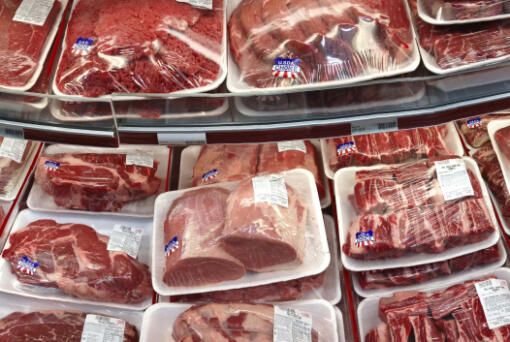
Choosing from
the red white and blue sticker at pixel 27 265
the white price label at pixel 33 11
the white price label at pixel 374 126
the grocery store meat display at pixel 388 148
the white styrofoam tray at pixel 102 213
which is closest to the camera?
the white price label at pixel 374 126

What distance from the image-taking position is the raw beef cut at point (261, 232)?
236 centimetres

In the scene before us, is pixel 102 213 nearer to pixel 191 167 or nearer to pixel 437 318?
pixel 191 167

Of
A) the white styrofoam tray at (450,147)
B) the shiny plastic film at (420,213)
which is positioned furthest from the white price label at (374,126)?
the white styrofoam tray at (450,147)

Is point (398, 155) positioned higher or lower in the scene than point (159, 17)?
lower

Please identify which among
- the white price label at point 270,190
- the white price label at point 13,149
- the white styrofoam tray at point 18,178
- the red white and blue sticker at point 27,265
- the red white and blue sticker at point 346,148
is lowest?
the red white and blue sticker at point 27,265

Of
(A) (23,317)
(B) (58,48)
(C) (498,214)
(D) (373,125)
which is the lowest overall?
(A) (23,317)

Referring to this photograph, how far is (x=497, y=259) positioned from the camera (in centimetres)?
265

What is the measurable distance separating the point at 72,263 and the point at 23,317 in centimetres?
34

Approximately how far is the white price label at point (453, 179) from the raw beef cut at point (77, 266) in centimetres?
158

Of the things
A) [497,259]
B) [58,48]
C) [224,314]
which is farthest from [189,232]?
[497,259]

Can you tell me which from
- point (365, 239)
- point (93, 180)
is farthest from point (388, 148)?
point (93, 180)

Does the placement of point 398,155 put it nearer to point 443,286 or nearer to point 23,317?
point 443,286

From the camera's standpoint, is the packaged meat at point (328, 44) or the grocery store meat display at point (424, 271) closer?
the packaged meat at point (328, 44)

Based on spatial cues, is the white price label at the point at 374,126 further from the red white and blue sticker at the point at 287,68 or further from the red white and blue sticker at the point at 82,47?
the red white and blue sticker at the point at 82,47
